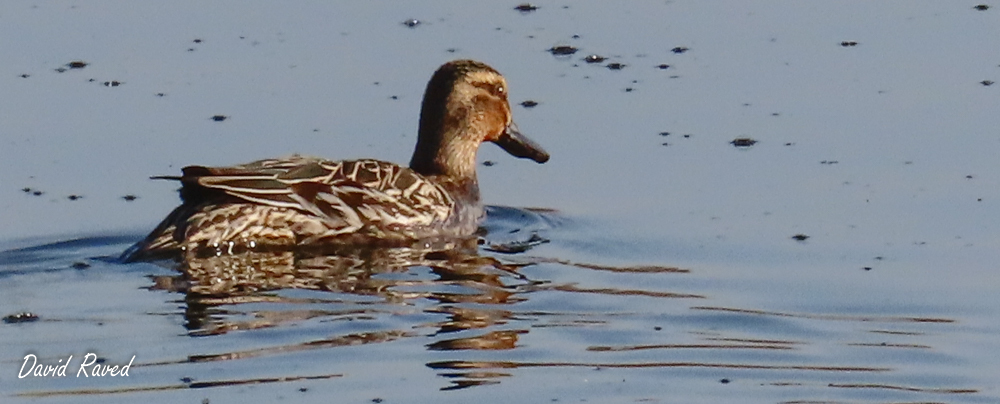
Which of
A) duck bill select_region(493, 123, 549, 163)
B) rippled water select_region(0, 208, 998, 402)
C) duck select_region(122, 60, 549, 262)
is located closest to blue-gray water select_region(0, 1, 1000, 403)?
rippled water select_region(0, 208, 998, 402)

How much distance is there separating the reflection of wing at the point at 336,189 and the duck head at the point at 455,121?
54cm

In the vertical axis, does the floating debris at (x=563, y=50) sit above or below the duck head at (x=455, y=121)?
below

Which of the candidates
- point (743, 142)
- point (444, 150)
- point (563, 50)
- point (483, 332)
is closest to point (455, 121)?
point (444, 150)

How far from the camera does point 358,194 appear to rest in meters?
10.2

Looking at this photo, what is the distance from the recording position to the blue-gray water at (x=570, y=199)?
7793 mm

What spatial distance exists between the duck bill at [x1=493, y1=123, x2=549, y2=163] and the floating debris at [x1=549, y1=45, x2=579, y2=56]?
1.78m

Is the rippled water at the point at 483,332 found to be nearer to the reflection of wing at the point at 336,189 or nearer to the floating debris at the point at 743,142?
the reflection of wing at the point at 336,189

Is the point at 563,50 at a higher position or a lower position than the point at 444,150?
lower

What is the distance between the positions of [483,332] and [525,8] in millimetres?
6027

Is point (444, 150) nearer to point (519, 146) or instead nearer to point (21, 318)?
point (519, 146)

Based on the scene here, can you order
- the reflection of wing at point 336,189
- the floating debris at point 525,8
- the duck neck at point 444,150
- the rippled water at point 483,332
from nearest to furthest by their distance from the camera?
the rippled water at point 483,332, the reflection of wing at point 336,189, the duck neck at point 444,150, the floating debris at point 525,8

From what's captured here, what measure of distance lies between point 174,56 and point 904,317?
567 centimetres

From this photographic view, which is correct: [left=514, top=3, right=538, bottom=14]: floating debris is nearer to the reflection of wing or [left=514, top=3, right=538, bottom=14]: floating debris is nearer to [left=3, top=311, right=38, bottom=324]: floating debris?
the reflection of wing

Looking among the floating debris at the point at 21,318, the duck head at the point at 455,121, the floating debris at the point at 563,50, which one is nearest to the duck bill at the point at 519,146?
the duck head at the point at 455,121
